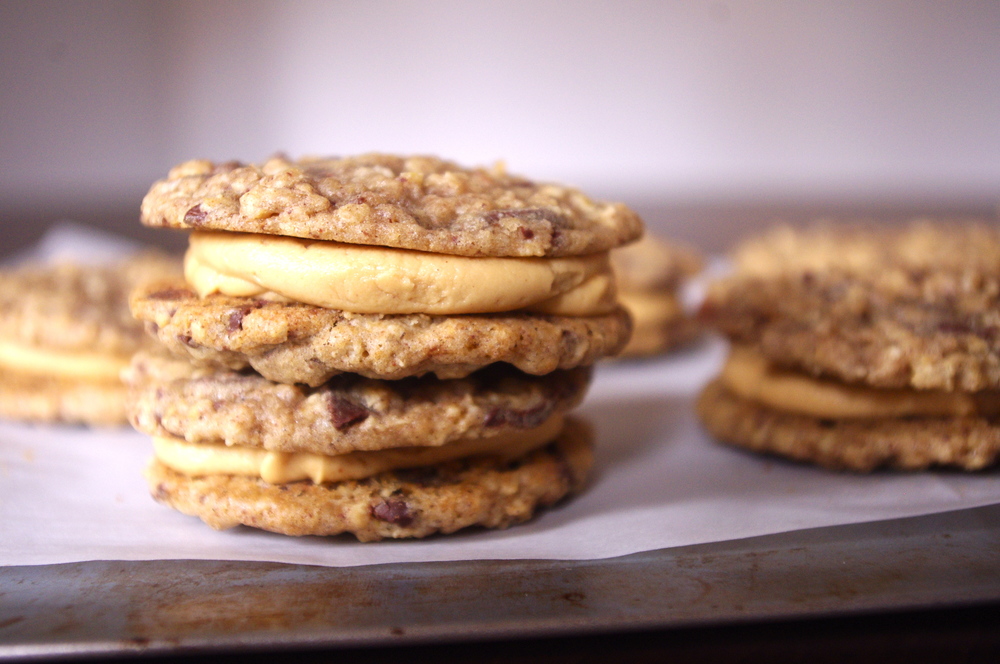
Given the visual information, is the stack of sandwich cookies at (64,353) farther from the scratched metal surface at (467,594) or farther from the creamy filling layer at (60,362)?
the scratched metal surface at (467,594)

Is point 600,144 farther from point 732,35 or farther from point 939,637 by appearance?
point 939,637

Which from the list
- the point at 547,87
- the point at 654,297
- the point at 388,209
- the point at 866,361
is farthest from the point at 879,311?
the point at 547,87

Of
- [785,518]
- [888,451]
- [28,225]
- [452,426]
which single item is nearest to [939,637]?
[785,518]

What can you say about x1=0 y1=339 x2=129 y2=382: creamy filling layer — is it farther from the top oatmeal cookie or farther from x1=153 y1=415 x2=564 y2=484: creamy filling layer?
the top oatmeal cookie

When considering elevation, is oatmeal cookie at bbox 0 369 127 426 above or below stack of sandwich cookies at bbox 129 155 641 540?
below

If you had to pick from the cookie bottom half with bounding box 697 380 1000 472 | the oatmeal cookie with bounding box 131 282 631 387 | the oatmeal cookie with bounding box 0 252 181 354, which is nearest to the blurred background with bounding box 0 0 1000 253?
the oatmeal cookie with bounding box 0 252 181 354

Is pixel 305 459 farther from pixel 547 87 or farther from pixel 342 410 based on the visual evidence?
pixel 547 87

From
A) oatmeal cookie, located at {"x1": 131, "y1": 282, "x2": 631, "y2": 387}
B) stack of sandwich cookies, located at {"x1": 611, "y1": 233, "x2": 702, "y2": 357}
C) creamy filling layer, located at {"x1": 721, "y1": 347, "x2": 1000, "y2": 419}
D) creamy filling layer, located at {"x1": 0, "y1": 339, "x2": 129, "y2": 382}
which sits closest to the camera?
oatmeal cookie, located at {"x1": 131, "y1": 282, "x2": 631, "y2": 387}
